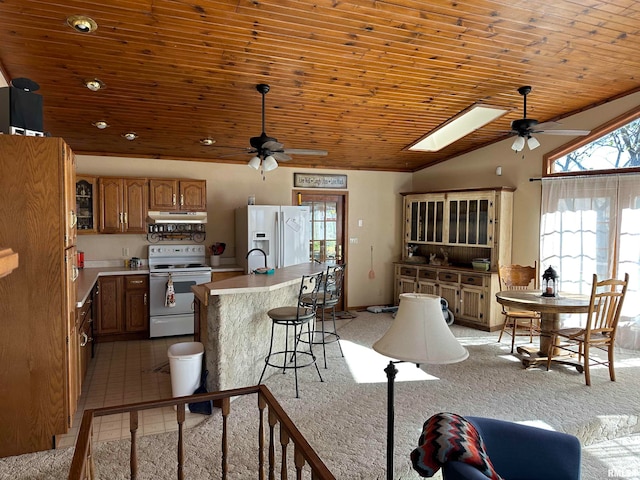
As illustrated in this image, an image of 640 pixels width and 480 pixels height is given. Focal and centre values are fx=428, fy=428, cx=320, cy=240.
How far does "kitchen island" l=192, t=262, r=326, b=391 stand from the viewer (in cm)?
349

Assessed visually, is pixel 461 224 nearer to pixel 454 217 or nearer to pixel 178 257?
pixel 454 217

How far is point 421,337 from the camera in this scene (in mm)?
1849

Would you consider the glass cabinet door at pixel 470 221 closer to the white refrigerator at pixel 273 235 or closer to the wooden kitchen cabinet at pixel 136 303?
the white refrigerator at pixel 273 235

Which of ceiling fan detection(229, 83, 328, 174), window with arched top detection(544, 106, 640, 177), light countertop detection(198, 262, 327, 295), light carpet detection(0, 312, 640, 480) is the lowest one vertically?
light carpet detection(0, 312, 640, 480)

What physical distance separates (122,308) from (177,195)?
1638 mm

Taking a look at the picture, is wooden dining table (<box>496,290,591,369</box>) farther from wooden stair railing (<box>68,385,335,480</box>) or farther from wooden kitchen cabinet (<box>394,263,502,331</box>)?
wooden stair railing (<box>68,385,335,480</box>)

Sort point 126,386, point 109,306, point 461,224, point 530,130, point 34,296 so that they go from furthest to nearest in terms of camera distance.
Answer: point 461,224 < point 109,306 < point 530,130 < point 126,386 < point 34,296

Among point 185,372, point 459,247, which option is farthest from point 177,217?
point 459,247

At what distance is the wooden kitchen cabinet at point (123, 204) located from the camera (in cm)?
554

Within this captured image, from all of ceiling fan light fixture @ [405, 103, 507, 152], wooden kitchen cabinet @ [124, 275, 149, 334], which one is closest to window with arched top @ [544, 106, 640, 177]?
ceiling fan light fixture @ [405, 103, 507, 152]

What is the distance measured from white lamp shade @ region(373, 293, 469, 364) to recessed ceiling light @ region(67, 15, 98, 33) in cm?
273

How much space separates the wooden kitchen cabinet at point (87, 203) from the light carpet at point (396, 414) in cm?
325

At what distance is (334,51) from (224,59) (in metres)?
0.91

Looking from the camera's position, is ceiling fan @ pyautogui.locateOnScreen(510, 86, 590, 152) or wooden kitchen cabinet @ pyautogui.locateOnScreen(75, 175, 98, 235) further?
wooden kitchen cabinet @ pyautogui.locateOnScreen(75, 175, 98, 235)
